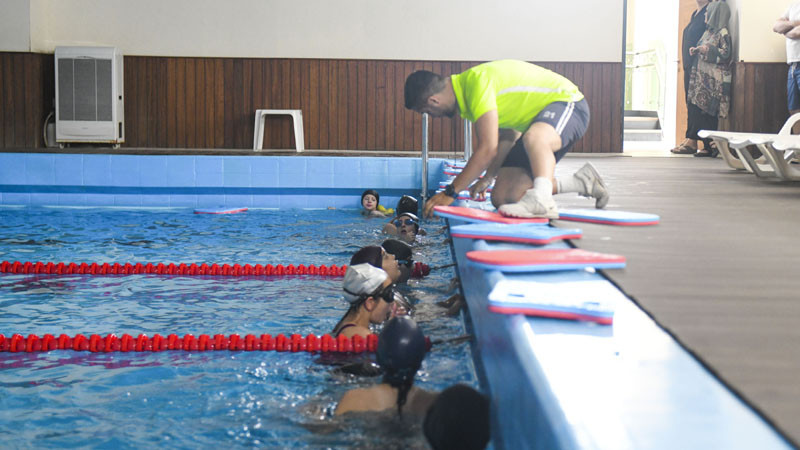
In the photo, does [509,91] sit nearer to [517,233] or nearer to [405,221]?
[517,233]

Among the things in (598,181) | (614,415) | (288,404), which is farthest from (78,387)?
(598,181)

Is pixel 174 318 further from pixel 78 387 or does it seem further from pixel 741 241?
pixel 741 241

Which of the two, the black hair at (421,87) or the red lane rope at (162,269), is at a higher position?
the black hair at (421,87)

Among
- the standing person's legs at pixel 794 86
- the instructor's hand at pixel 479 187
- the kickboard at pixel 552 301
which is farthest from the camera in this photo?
the standing person's legs at pixel 794 86

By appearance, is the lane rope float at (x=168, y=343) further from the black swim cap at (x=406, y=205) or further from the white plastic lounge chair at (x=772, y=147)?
the white plastic lounge chair at (x=772, y=147)

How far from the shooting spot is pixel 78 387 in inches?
113

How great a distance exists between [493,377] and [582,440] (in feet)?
3.12

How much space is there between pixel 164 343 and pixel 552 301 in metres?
2.02

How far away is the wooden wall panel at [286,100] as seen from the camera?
11.5m

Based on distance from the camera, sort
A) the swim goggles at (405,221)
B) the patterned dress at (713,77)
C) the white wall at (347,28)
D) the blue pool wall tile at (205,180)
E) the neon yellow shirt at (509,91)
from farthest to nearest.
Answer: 1. the white wall at (347,28)
2. the patterned dress at (713,77)
3. the blue pool wall tile at (205,180)
4. the swim goggles at (405,221)
5. the neon yellow shirt at (509,91)

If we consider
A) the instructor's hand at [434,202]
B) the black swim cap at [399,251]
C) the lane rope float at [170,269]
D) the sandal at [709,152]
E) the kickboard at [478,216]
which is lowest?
the lane rope float at [170,269]

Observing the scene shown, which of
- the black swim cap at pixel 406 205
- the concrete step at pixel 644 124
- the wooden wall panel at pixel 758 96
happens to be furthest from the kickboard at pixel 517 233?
the concrete step at pixel 644 124

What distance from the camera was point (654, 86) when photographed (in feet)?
50.7

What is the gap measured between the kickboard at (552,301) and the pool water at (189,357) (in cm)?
58
